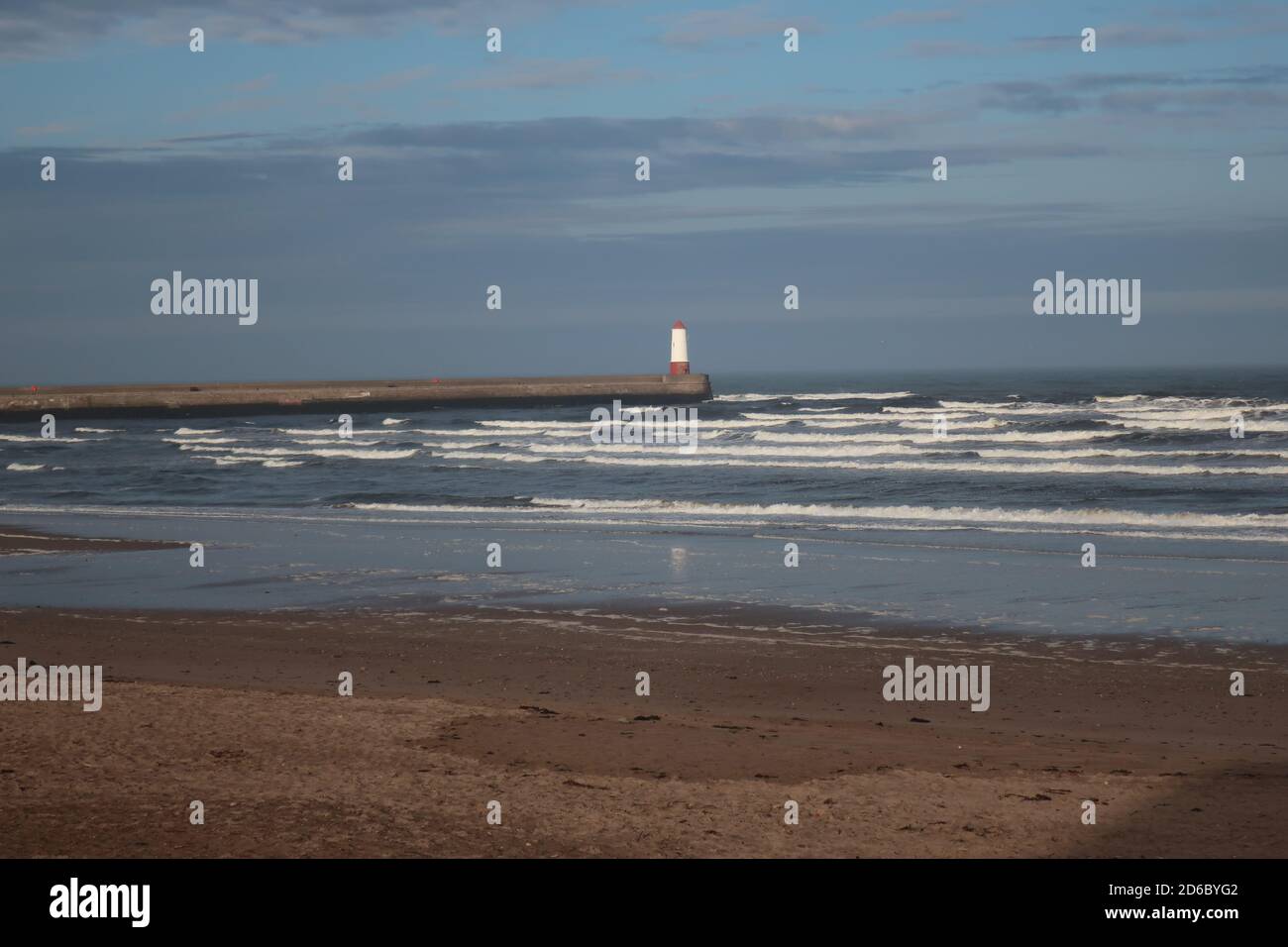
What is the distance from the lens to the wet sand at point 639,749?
5.57 metres

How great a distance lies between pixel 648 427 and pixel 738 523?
115ft

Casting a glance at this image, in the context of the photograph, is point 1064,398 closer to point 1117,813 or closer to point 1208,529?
point 1208,529

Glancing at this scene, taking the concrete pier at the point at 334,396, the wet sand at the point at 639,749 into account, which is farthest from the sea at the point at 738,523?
the concrete pier at the point at 334,396

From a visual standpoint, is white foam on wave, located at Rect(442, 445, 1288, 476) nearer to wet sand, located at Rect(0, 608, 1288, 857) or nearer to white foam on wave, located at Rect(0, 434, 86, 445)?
wet sand, located at Rect(0, 608, 1288, 857)

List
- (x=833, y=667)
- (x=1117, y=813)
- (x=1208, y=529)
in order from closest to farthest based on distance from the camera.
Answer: (x=1117, y=813), (x=833, y=667), (x=1208, y=529)

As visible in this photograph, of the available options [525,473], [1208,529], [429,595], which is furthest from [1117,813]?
[525,473]

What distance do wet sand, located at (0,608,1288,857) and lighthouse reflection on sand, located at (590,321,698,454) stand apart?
2865 centimetres

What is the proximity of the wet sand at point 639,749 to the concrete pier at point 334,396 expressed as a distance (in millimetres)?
66867

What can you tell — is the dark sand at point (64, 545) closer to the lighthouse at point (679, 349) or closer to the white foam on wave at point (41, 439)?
the white foam on wave at point (41, 439)

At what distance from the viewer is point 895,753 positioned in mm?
7270

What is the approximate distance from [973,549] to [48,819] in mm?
14129

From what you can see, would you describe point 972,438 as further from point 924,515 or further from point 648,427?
point 648,427

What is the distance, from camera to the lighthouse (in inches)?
3273
